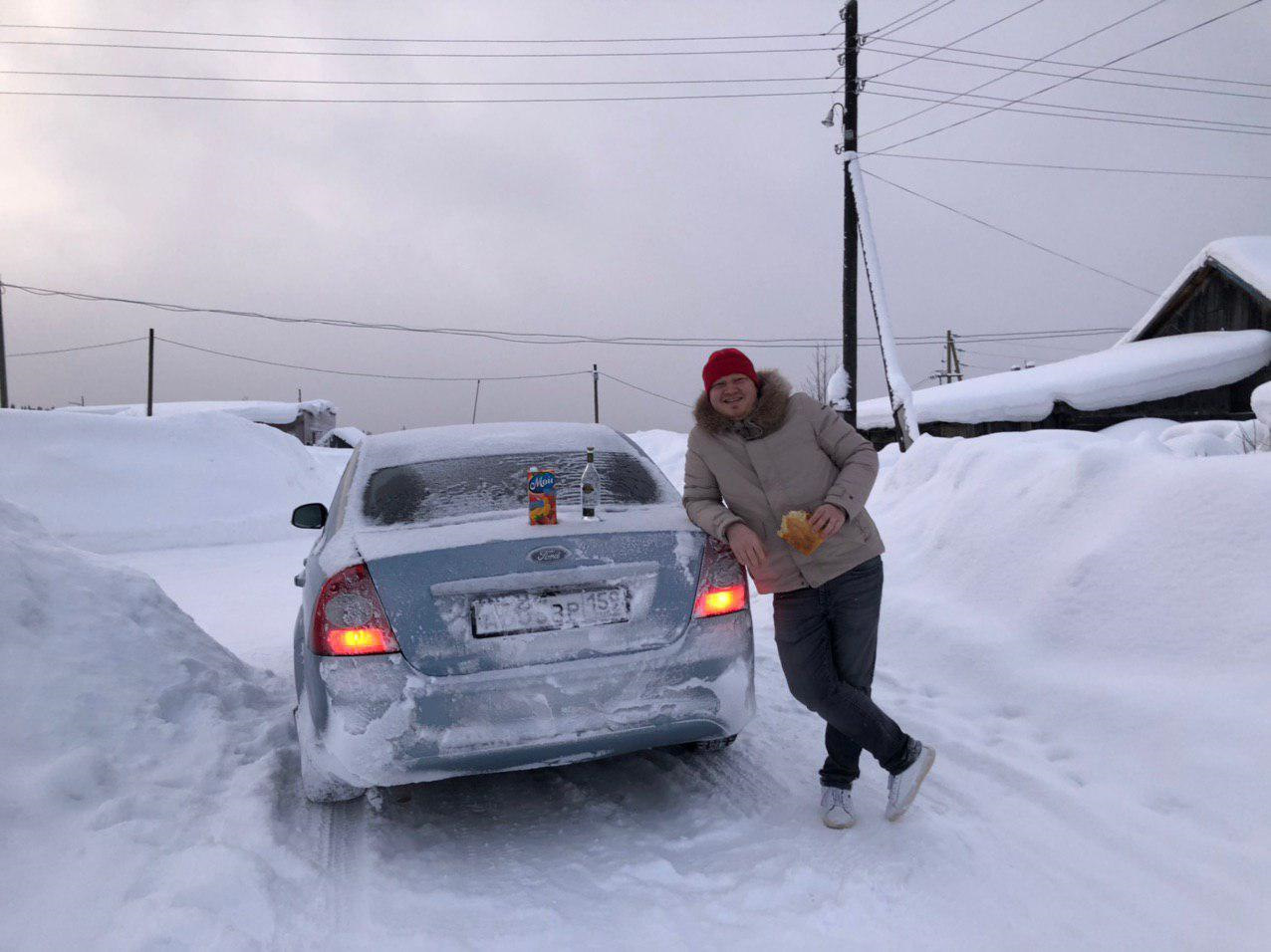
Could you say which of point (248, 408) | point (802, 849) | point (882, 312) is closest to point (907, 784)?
point (802, 849)

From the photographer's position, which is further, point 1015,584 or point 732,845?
point 1015,584

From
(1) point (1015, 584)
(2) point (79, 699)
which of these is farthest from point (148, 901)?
(1) point (1015, 584)

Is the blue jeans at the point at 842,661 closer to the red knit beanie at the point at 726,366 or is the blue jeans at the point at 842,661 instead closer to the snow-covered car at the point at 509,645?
the snow-covered car at the point at 509,645

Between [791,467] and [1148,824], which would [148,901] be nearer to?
[791,467]

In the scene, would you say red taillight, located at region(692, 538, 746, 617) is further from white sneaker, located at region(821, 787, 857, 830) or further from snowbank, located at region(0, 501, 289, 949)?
snowbank, located at region(0, 501, 289, 949)

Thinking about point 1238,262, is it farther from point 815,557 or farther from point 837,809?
point 837,809

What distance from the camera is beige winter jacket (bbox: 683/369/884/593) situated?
9.43 feet

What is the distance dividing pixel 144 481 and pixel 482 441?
1313cm

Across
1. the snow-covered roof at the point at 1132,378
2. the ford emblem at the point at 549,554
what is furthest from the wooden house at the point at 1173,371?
the ford emblem at the point at 549,554

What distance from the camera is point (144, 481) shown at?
47.2 ft

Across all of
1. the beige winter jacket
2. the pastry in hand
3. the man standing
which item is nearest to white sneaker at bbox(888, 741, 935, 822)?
the man standing

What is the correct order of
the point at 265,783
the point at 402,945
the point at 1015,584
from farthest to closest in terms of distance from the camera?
the point at 1015,584, the point at 265,783, the point at 402,945

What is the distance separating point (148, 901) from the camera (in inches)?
95.0

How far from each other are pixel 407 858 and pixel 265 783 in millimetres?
868
